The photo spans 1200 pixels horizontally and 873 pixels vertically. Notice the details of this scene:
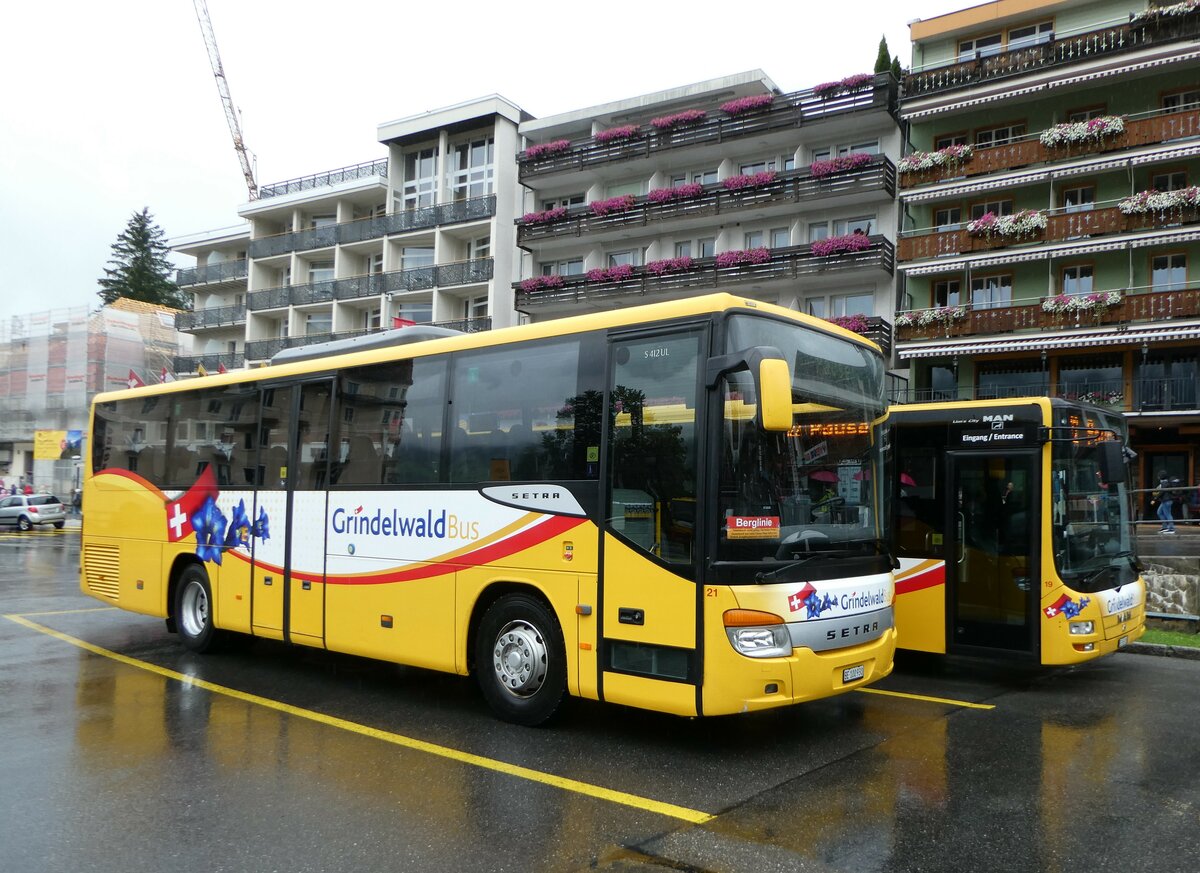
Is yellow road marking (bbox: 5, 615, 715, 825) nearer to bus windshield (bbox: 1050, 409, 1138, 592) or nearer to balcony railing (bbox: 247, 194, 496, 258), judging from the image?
bus windshield (bbox: 1050, 409, 1138, 592)

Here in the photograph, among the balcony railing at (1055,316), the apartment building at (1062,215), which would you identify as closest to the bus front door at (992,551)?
the apartment building at (1062,215)

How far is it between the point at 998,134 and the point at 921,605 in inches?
1147

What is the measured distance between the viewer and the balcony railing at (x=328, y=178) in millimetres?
49406

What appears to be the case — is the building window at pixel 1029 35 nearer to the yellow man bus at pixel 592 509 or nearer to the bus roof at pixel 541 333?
the bus roof at pixel 541 333

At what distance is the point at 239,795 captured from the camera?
5602 millimetres

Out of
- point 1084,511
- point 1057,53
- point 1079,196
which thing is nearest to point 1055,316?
point 1079,196

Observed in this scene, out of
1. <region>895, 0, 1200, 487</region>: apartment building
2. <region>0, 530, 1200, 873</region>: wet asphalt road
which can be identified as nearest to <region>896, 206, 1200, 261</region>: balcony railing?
<region>895, 0, 1200, 487</region>: apartment building

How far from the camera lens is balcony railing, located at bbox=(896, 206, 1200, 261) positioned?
96.5 ft

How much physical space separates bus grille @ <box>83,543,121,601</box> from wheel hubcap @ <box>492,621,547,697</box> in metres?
6.90

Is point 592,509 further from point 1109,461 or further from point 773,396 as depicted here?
point 1109,461

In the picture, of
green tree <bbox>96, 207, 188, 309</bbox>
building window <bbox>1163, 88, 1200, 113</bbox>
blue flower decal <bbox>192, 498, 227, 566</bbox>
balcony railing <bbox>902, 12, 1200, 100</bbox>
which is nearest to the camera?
blue flower decal <bbox>192, 498, 227, 566</bbox>

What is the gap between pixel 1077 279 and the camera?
31828mm

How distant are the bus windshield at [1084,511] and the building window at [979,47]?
2911cm

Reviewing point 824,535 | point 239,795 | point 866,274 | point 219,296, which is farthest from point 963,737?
point 219,296
